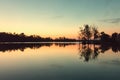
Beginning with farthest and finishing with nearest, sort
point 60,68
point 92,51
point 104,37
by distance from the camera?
1. point 104,37
2. point 92,51
3. point 60,68

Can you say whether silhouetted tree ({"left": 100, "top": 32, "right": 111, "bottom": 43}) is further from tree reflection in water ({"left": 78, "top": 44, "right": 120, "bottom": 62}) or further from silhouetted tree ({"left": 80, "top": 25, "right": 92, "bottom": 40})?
tree reflection in water ({"left": 78, "top": 44, "right": 120, "bottom": 62})

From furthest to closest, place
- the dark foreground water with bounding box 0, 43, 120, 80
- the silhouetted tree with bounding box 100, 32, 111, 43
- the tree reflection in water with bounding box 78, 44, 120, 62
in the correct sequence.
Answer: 1. the silhouetted tree with bounding box 100, 32, 111, 43
2. the tree reflection in water with bounding box 78, 44, 120, 62
3. the dark foreground water with bounding box 0, 43, 120, 80

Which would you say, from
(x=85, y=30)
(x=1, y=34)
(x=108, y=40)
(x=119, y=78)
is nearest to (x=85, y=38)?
(x=85, y=30)

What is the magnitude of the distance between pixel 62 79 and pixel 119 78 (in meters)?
4.17

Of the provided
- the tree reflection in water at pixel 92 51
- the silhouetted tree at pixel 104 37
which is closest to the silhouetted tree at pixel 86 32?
the silhouetted tree at pixel 104 37

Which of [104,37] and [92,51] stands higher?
[104,37]

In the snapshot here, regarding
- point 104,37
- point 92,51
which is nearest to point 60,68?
point 92,51

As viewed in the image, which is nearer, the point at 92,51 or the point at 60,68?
the point at 60,68

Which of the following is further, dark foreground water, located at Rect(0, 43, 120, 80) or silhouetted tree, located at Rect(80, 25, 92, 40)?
silhouetted tree, located at Rect(80, 25, 92, 40)

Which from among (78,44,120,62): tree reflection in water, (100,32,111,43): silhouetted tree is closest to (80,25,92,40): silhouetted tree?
(100,32,111,43): silhouetted tree

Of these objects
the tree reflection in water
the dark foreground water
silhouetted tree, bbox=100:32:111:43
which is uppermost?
silhouetted tree, bbox=100:32:111:43

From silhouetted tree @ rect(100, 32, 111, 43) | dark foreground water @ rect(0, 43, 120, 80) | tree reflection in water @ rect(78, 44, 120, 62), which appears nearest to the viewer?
dark foreground water @ rect(0, 43, 120, 80)

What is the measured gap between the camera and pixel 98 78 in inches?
606

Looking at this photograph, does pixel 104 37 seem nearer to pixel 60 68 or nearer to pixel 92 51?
pixel 92 51
